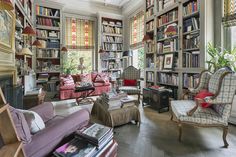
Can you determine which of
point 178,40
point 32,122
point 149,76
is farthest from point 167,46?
point 32,122

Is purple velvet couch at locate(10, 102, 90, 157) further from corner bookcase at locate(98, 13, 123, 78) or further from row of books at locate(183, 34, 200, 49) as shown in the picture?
corner bookcase at locate(98, 13, 123, 78)

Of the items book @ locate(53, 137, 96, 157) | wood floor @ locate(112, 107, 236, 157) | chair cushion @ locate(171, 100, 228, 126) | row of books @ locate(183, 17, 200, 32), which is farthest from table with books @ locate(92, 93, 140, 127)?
row of books @ locate(183, 17, 200, 32)

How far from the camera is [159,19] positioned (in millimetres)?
4188

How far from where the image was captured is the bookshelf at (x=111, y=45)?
6113 mm

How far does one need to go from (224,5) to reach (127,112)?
9.18ft

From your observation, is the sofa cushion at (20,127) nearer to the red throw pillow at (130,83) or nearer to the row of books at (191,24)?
the row of books at (191,24)

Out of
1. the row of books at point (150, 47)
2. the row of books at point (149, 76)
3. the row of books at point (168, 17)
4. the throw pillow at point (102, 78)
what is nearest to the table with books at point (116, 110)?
the row of books at point (149, 76)

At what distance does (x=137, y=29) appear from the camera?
5.77 meters

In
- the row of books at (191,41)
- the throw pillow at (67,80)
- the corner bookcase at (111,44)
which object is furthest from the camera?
the corner bookcase at (111,44)

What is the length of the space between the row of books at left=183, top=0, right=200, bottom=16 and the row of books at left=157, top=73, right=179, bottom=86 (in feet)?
4.94

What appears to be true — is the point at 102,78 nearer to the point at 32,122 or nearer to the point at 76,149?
the point at 32,122

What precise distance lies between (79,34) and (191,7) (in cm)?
421

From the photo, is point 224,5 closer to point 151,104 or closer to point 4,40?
point 151,104

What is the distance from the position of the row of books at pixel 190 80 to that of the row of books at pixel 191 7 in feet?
4.66
